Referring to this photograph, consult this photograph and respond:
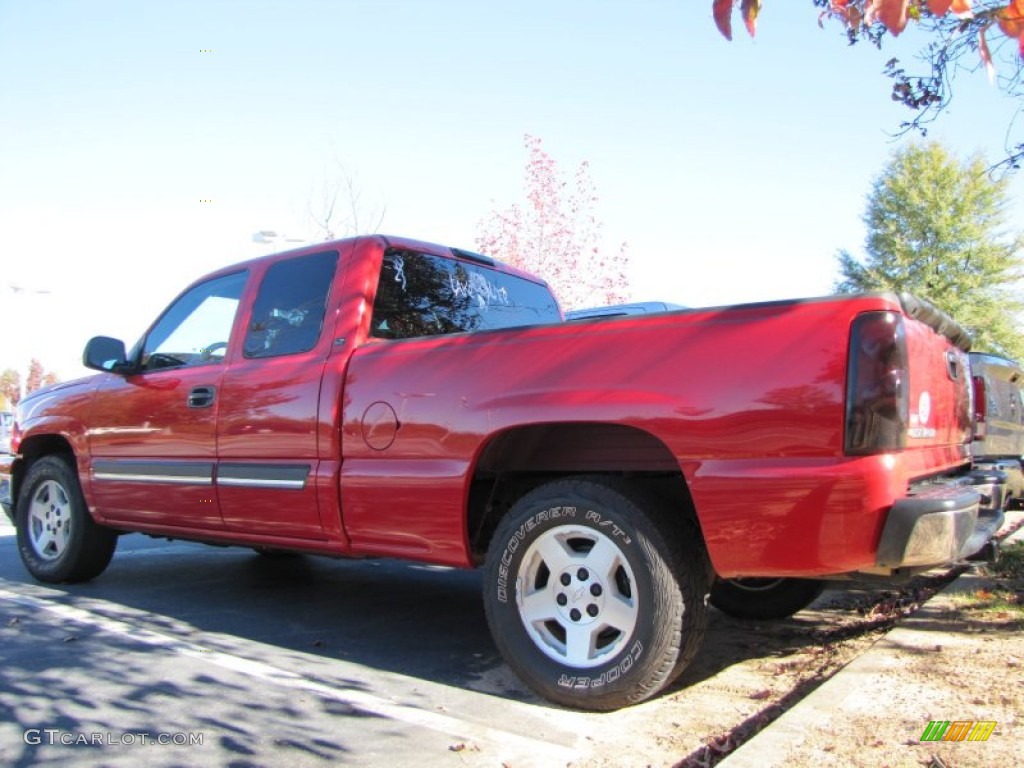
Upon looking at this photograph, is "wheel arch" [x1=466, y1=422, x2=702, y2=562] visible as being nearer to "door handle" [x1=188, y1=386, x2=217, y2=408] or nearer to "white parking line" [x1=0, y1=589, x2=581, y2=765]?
"white parking line" [x1=0, y1=589, x2=581, y2=765]

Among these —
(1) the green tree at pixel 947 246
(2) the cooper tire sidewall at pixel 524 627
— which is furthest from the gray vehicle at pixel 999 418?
(1) the green tree at pixel 947 246

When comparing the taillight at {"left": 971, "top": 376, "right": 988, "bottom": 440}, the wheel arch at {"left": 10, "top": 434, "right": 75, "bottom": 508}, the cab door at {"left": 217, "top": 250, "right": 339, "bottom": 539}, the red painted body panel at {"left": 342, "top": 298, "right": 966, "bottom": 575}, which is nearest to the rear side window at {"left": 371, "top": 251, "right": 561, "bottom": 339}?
the cab door at {"left": 217, "top": 250, "right": 339, "bottom": 539}

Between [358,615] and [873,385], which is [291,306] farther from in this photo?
[873,385]

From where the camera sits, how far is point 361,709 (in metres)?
3.35

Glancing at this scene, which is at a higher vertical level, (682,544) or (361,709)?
(682,544)

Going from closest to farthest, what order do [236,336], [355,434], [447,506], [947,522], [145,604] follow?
[947,522]
[447,506]
[355,434]
[236,336]
[145,604]

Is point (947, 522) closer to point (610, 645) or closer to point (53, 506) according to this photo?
point (610, 645)

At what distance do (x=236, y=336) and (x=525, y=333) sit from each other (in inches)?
83.9

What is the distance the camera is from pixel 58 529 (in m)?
5.79

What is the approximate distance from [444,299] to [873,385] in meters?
Answer: 2.58

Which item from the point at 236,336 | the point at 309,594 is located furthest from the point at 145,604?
the point at 236,336

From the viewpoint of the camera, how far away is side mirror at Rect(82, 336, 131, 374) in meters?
5.32

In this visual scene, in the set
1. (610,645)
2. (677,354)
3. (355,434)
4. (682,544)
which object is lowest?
(610,645)

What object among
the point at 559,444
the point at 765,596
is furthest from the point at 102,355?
the point at 765,596
